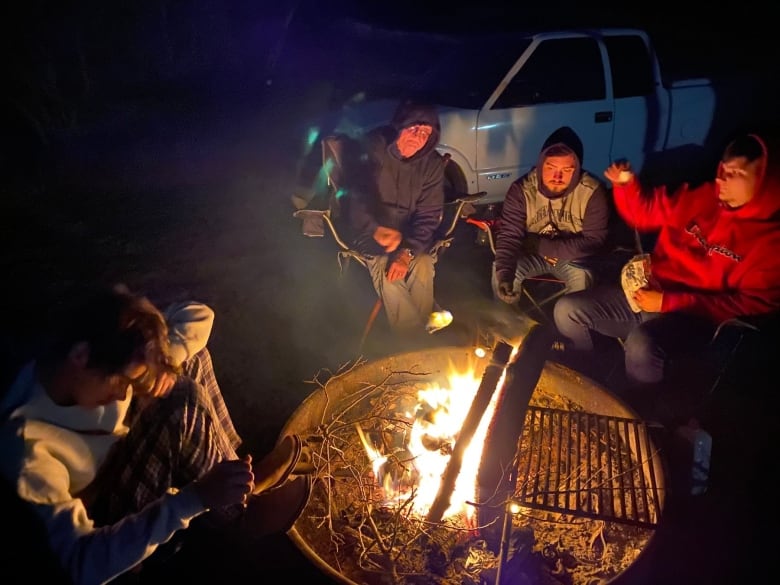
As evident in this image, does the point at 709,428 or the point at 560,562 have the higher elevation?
the point at 560,562

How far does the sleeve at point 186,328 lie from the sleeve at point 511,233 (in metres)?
2.23

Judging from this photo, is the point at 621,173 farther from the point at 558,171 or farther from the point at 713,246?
the point at 713,246

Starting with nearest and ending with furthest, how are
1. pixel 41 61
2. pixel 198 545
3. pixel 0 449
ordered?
1. pixel 0 449
2. pixel 198 545
3. pixel 41 61

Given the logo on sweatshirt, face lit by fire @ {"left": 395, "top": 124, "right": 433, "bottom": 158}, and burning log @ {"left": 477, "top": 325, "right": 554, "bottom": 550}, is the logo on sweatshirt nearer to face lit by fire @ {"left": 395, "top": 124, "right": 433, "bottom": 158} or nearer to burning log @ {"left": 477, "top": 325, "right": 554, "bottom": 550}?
burning log @ {"left": 477, "top": 325, "right": 554, "bottom": 550}

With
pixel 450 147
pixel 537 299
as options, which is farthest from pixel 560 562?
pixel 450 147

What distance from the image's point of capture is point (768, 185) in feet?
9.43

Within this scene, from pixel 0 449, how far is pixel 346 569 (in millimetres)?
1544

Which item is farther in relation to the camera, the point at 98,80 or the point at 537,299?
the point at 98,80

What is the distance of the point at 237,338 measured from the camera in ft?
14.6

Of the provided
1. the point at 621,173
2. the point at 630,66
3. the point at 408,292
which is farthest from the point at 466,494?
the point at 630,66

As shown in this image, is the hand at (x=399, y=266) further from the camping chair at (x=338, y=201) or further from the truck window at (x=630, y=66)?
the truck window at (x=630, y=66)

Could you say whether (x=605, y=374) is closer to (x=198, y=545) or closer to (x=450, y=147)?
(x=450, y=147)

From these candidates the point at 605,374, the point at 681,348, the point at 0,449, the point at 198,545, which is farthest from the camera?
the point at 605,374

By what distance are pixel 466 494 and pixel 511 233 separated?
2007mm
